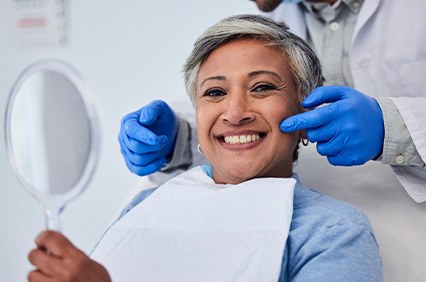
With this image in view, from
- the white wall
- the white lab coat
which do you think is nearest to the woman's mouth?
the white lab coat

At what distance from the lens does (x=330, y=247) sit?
98 centimetres

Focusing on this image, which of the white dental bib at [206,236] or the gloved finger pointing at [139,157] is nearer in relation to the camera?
the white dental bib at [206,236]

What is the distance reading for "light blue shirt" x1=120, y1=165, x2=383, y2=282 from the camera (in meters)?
0.96

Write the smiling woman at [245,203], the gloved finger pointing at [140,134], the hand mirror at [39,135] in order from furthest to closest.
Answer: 1. the gloved finger pointing at [140,134]
2. the smiling woman at [245,203]
3. the hand mirror at [39,135]

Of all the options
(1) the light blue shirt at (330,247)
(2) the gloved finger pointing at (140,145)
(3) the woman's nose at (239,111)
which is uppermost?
(3) the woman's nose at (239,111)

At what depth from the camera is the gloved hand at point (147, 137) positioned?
4.51 feet

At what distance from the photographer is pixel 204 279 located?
3.31 feet

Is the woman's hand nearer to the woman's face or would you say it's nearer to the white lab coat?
the woman's face

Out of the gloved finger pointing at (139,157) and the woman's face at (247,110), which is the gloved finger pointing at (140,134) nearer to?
the gloved finger pointing at (139,157)

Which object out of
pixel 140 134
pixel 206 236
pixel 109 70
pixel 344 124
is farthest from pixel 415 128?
pixel 109 70

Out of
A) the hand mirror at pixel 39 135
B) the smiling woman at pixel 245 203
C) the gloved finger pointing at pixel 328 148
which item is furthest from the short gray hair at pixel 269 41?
the hand mirror at pixel 39 135

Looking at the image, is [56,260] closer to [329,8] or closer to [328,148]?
[328,148]

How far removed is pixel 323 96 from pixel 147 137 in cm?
43

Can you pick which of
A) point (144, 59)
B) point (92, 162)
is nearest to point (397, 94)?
point (92, 162)
